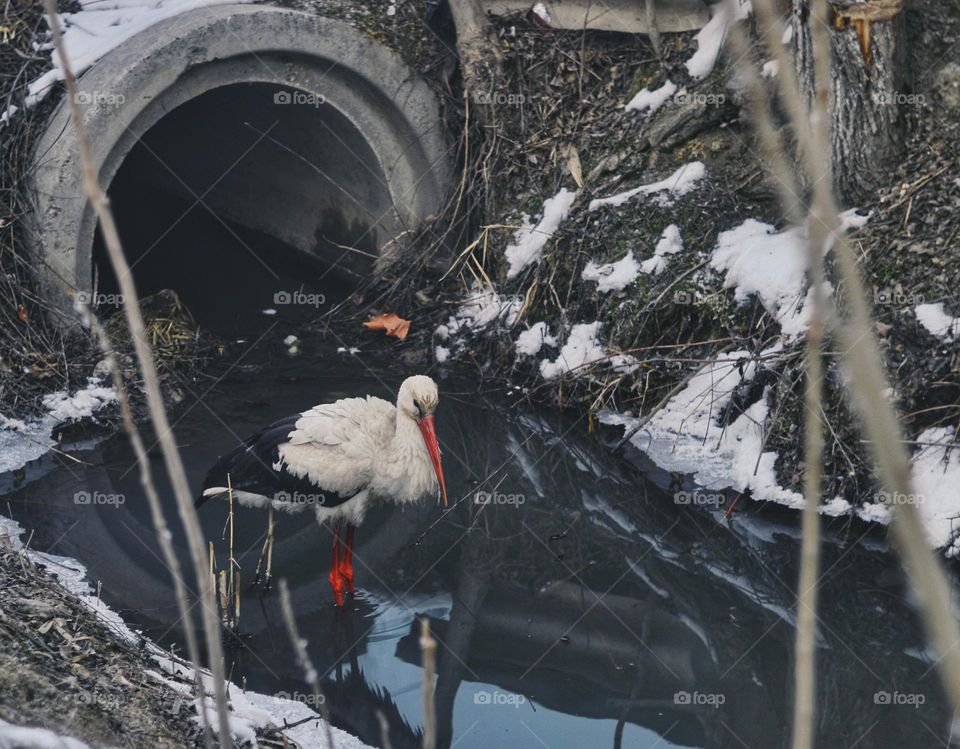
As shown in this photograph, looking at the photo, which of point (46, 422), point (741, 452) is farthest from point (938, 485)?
point (46, 422)

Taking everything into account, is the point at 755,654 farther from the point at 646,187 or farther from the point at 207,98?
the point at 207,98

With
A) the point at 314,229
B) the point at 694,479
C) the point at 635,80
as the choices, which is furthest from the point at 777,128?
the point at 314,229

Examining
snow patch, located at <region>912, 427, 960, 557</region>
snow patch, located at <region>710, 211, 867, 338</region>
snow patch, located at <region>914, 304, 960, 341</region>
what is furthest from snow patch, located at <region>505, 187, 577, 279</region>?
snow patch, located at <region>912, 427, 960, 557</region>

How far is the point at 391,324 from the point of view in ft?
26.1

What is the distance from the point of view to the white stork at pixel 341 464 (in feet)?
17.1

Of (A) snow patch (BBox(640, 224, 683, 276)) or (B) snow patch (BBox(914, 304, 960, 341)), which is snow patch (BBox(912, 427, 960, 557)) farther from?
(A) snow patch (BBox(640, 224, 683, 276))

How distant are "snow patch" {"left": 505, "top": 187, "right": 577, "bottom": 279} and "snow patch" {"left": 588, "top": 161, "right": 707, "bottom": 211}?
0.28m

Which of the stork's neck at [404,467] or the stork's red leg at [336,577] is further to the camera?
the stork's neck at [404,467]

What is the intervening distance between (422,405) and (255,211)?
5.63 metres

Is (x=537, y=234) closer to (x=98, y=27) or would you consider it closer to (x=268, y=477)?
(x=268, y=477)

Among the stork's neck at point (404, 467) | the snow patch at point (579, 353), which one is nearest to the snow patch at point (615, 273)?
the snow patch at point (579, 353)

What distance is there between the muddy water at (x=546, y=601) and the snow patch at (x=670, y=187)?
1.52 meters

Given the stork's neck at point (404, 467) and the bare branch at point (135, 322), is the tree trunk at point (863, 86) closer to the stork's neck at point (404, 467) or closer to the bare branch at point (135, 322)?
the stork's neck at point (404, 467)

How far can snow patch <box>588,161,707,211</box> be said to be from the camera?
721 cm
